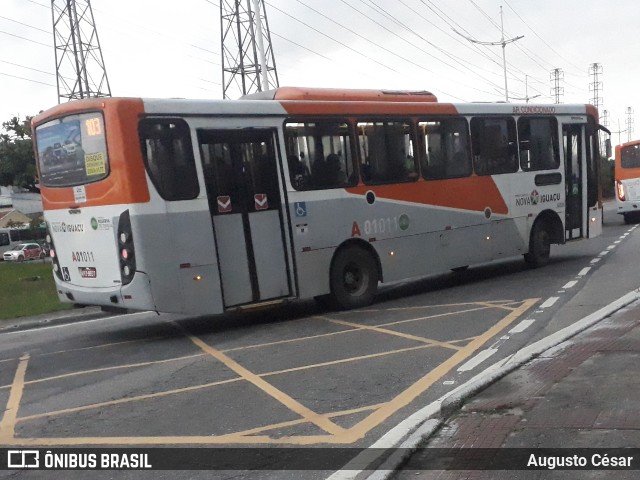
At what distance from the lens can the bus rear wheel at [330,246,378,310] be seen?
13578 mm

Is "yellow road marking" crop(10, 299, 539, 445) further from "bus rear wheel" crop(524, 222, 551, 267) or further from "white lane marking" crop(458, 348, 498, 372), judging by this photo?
"bus rear wheel" crop(524, 222, 551, 267)

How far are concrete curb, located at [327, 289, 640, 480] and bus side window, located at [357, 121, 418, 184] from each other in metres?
Answer: 5.36

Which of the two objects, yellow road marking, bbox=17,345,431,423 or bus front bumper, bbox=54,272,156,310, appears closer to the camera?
yellow road marking, bbox=17,345,431,423

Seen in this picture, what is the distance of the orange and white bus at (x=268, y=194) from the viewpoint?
11.3 m

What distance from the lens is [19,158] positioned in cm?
4381

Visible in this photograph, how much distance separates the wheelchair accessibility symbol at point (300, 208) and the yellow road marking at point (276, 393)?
2656 millimetres

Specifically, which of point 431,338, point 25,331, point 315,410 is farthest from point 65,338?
point 315,410

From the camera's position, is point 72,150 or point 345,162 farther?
point 345,162

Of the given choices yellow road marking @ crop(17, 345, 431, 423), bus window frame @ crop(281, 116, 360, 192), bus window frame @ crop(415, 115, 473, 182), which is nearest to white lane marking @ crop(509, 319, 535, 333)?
yellow road marking @ crop(17, 345, 431, 423)

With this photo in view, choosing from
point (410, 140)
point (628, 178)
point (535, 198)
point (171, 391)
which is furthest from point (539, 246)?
point (628, 178)

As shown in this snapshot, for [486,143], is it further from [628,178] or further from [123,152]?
[628,178]

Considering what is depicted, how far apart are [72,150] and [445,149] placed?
22.4ft

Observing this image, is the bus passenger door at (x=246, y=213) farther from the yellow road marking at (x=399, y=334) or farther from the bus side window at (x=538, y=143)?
the bus side window at (x=538, y=143)

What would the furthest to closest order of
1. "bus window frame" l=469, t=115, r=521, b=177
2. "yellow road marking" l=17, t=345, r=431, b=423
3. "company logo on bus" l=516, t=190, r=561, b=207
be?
"company logo on bus" l=516, t=190, r=561, b=207
"bus window frame" l=469, t=115, r=521, b=177
"yellow road marking" l=17, t=345, r=431, b=423
